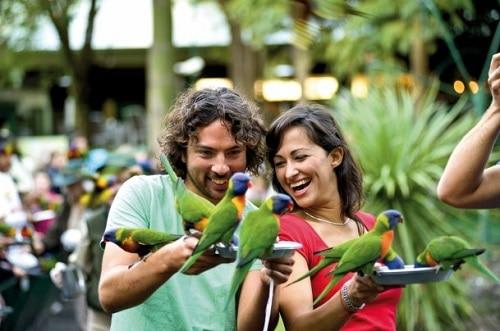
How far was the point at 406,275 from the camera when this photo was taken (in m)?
3.17

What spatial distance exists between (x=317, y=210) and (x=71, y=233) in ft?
17.1

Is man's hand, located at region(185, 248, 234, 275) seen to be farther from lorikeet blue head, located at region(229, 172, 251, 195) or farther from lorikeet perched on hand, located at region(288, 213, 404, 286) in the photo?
lorikeet perched on hand, located at region(288, 213, 404, 286)

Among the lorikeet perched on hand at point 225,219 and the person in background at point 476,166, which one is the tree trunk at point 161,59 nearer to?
the person in background at point 476,166

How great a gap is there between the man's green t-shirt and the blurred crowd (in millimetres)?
3103

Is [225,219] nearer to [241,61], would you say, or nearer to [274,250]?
[274,250]

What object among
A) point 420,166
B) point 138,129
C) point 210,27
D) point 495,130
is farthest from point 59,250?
point 138,129

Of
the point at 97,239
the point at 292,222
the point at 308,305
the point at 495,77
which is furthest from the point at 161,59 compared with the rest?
the point at 495,77

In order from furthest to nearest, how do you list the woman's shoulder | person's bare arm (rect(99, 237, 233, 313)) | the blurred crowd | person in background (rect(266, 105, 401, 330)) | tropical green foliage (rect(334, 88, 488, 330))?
tropical green foliage (rect(334, 88, 488, 330)) < the blurred crowd < the woman's shoulder < person in background (rect(266, 105, 401, 330)) < person's bare arm (rect(99, 237, 233, 313))

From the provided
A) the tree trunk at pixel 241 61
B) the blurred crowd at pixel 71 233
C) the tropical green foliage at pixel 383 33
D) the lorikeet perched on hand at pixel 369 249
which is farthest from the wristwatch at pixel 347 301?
the tree trunk at pixel 241 61

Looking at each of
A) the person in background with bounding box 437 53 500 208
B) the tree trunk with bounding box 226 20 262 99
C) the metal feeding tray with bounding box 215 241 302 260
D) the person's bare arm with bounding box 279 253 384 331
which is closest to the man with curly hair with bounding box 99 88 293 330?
the person's bare arm with bounding box 279 253 384 331

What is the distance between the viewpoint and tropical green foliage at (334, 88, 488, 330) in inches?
338

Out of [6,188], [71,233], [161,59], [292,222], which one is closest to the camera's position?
[292,222]

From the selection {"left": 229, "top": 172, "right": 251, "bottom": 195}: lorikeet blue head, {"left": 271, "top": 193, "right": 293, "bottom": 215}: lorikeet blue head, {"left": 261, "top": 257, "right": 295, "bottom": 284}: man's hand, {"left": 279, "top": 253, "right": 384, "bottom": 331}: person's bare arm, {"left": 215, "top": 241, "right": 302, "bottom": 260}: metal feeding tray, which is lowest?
{"left": 279, "top": 253, "right": 384, "bottom": 331}: person's bare arm

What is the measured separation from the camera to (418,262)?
328 cm
